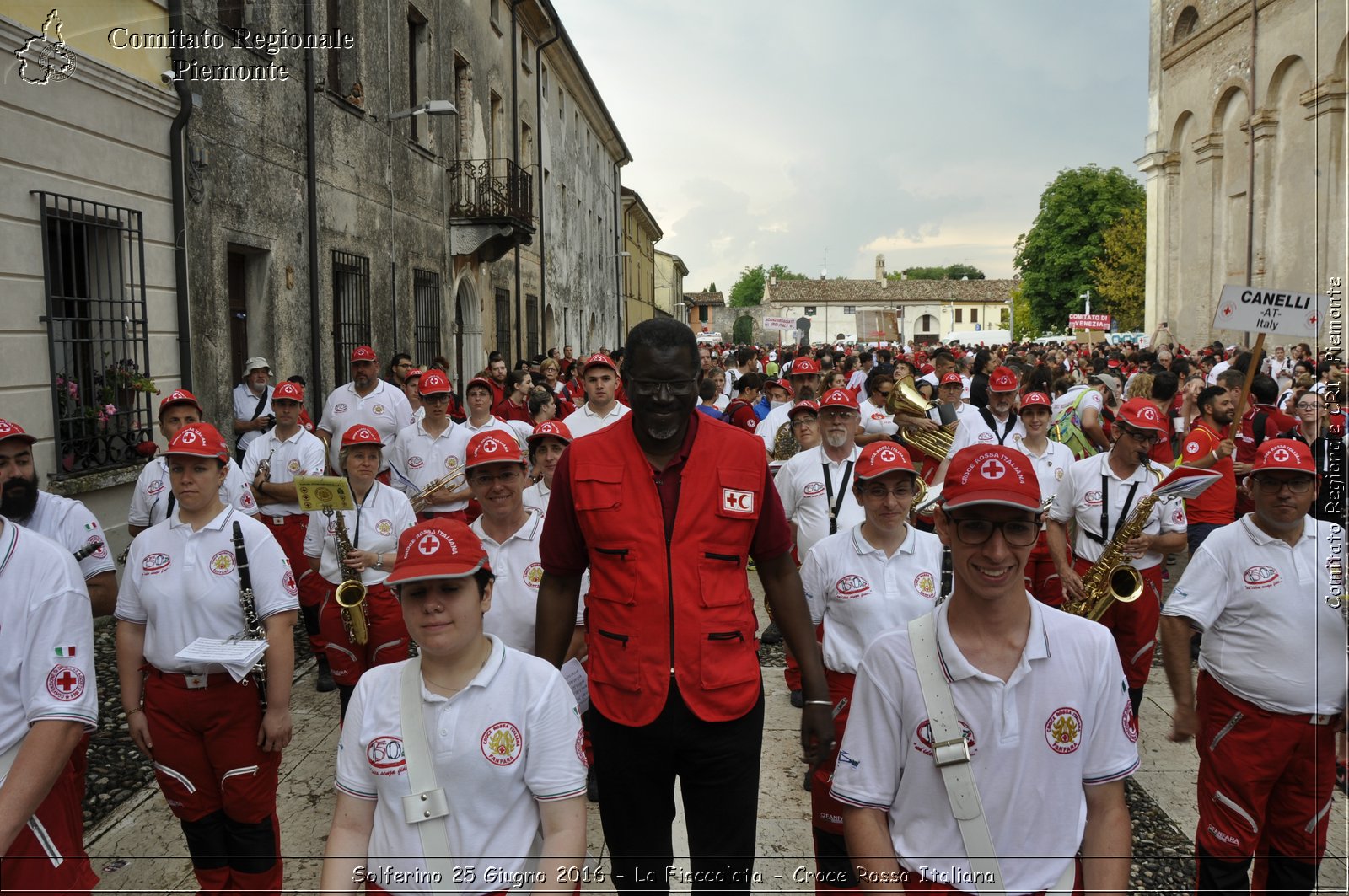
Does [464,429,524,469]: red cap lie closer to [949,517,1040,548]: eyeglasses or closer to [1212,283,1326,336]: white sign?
[949,517,1040,548]: eyeglasses

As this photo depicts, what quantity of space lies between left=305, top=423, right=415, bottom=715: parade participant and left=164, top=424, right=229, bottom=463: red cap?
1466 millimetres

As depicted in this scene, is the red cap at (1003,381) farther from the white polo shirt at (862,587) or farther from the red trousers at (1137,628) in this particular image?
the white polo shirt at (862,587)

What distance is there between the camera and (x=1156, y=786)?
222 inches

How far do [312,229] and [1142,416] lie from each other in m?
11.6

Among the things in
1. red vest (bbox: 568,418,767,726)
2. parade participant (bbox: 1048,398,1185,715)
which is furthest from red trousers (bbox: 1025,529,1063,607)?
red vest (bbox: 568,418,767,726)

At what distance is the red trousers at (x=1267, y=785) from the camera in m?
3.86

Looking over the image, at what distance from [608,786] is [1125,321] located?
5668cm

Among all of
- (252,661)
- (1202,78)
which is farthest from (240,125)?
(1202,78)

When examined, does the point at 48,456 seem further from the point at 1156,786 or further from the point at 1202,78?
the point at 1202,78

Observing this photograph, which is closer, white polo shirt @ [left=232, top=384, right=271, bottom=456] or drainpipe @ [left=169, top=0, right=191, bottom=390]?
drainpipe @ [left=169, top=0, right=191, bottom=390]

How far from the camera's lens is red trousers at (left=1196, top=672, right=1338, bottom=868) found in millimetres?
3859

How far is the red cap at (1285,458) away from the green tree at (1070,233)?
62518mm

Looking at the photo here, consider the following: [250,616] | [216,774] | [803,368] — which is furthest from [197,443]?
[803,368]

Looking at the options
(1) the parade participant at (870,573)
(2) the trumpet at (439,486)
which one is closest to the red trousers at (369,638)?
(2) the trumpet at (439,486)
